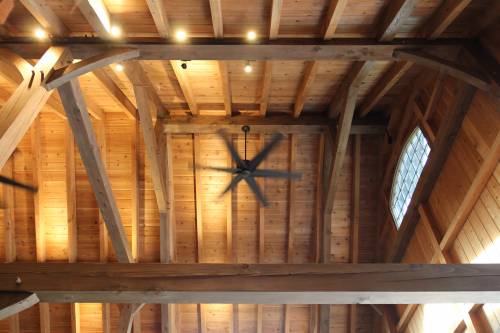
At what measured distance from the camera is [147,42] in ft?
13.2

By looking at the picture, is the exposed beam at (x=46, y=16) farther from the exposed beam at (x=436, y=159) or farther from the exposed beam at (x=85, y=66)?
the exposed beam at (x=436, y=159)

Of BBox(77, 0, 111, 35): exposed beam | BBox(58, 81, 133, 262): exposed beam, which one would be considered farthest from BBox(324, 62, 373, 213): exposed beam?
BBox(58, 81, 133, 262): exposed beam

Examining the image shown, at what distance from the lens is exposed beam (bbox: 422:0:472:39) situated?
3522mm

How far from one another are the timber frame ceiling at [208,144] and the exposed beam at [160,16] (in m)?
0.02

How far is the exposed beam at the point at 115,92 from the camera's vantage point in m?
5.07

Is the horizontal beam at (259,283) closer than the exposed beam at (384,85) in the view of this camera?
Yes

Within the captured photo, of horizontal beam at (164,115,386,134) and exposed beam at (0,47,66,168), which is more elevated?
horizontal beam at (164,115,386,134)

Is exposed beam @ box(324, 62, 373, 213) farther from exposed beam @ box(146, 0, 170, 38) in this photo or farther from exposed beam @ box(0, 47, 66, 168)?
exposed beam @ box(0, 47, 66, 168)

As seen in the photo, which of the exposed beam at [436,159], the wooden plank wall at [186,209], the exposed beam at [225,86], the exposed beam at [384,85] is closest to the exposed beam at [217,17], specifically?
the exposed beam at [225,86]


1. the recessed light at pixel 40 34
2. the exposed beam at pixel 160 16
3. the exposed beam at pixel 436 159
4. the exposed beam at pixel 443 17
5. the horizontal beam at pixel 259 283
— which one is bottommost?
the horizontal beam at pixel 259 283

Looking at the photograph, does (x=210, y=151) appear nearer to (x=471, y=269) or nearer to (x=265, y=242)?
(x=265, y=242)

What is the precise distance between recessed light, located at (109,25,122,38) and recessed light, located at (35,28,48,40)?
2.04ft

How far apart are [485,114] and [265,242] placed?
4.15 metres

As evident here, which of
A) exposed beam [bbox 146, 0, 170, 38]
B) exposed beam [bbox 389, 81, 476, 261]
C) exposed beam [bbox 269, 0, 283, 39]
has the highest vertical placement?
exposed beam [bbox 146, 0, 170, 38]
